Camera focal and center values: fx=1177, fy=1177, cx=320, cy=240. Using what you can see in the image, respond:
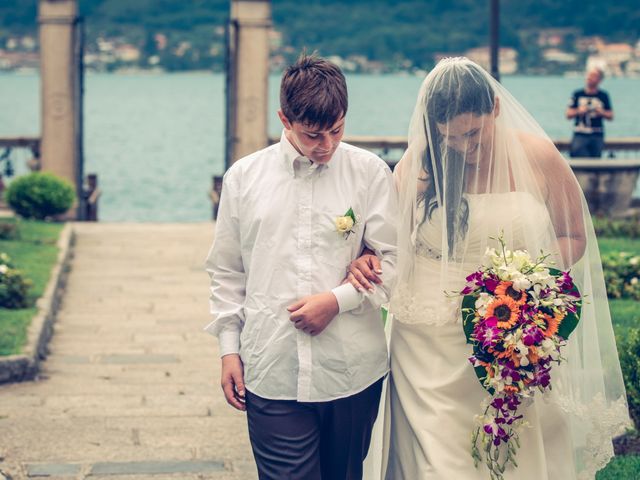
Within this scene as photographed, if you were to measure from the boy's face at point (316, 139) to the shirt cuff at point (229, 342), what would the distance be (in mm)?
659

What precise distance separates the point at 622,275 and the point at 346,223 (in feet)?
21.1

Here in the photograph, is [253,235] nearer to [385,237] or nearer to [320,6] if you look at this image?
[385,237]

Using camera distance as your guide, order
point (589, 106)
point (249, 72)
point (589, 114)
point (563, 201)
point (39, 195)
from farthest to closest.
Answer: point (249, 72)
point (589, 114)
point (589, 106)
point (39, 195)
point (563, 201)

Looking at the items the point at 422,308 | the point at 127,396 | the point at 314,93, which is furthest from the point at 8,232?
the point at 314,93

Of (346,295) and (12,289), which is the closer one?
(346,295)

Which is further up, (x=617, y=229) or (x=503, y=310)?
(x=503, y=310)

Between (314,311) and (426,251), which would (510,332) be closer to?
(426,251)

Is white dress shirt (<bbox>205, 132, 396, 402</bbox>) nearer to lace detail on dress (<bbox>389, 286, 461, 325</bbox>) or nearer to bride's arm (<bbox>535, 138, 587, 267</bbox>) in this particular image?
lace detail on dress (<bbox>389, 286, 461, 325</bbox>)

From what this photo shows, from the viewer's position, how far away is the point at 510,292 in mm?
3744

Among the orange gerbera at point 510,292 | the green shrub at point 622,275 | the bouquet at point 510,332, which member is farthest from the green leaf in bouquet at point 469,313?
the green shrub at point 622,275

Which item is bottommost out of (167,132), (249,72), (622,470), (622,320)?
(622,470)

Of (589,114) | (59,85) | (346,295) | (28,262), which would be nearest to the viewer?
(346,295)

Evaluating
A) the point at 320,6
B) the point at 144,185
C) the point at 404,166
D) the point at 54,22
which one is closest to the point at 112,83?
the point at 320,6

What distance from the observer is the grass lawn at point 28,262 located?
320 inches
